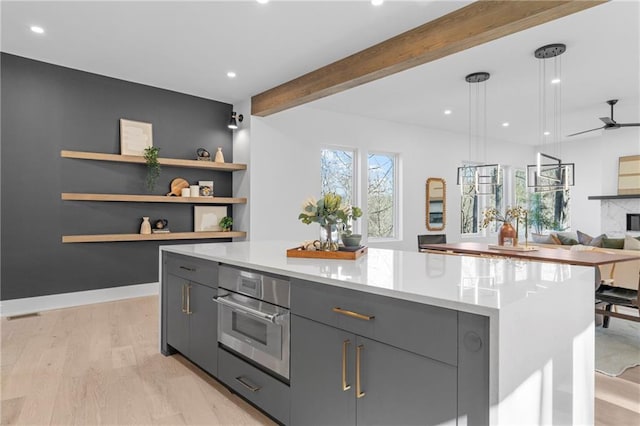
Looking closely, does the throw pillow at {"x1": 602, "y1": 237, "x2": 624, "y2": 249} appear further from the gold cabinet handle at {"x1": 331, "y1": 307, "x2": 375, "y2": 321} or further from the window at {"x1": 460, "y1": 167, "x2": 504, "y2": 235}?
the gold cabinet handle at {"x1": 331, "y1": 307, "x2": 375, "y2": 321}

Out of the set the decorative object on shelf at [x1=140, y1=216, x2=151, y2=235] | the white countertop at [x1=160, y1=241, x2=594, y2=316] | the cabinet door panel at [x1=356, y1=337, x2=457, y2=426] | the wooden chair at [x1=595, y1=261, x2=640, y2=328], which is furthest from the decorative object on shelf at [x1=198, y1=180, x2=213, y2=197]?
the wooden chair at [x1=595, y1=261, x2=640, y2=328]

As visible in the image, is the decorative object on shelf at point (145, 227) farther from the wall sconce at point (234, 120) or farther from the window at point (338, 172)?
the window at point (338, 172)

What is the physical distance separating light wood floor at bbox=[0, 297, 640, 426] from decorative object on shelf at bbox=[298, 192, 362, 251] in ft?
3.43

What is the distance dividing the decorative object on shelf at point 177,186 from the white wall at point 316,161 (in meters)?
0.92

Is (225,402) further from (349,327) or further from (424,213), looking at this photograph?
(424,213)

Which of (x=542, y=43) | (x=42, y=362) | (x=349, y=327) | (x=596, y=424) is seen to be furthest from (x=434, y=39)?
(x=42, y=362)

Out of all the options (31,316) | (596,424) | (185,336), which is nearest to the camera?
(596,424)

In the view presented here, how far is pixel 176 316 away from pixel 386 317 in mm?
1932

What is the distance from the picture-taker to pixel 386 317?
135cm

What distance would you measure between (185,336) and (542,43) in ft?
13.2

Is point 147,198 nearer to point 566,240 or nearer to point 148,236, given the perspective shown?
point 148,236

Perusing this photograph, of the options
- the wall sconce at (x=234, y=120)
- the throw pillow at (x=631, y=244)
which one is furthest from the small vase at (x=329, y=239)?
the throw pillow at (x=631, y=244)

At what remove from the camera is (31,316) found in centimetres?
393

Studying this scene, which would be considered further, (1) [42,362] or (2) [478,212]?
(2) [478,212]
